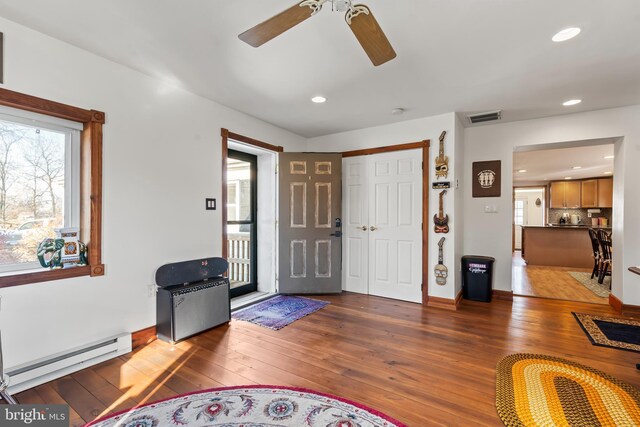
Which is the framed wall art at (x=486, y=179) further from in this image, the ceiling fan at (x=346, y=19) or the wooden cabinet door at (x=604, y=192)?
the wooden cabinet door at (x=604, y=192)

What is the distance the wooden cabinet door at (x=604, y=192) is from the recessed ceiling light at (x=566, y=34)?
8.31 metres

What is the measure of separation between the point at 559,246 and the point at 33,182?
921 cm

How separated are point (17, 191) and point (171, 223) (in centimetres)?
111

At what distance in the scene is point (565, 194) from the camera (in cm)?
861

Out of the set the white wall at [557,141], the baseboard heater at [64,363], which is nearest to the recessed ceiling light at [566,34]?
the white wall at [557,141]

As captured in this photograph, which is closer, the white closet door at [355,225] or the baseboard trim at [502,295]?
the baseboard trim at [502,295]

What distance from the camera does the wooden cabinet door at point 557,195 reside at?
28.5 ft

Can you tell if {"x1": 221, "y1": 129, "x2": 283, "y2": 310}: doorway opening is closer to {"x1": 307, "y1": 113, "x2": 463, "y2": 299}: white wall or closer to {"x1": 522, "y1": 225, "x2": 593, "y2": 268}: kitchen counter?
{"x1": 307, "y1": 113, "x2": 463, "y2": 299}: white wall

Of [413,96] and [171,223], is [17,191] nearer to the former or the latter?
[171,223]

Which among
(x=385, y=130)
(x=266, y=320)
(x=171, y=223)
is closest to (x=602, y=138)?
(x=385, y=130)

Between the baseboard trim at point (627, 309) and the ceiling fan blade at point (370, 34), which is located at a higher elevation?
the ceiling fan blade at point (370, 34)

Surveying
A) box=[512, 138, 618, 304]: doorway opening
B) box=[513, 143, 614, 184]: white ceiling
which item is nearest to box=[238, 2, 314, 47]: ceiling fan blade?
box=[512, 138, 618, 304]: doorway opening

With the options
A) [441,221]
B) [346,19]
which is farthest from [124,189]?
[441,221]

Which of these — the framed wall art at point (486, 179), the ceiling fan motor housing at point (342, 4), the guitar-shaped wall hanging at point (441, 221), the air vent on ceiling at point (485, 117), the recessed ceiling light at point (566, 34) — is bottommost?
the guitar-shaped wall hanging at point (441, 221)
